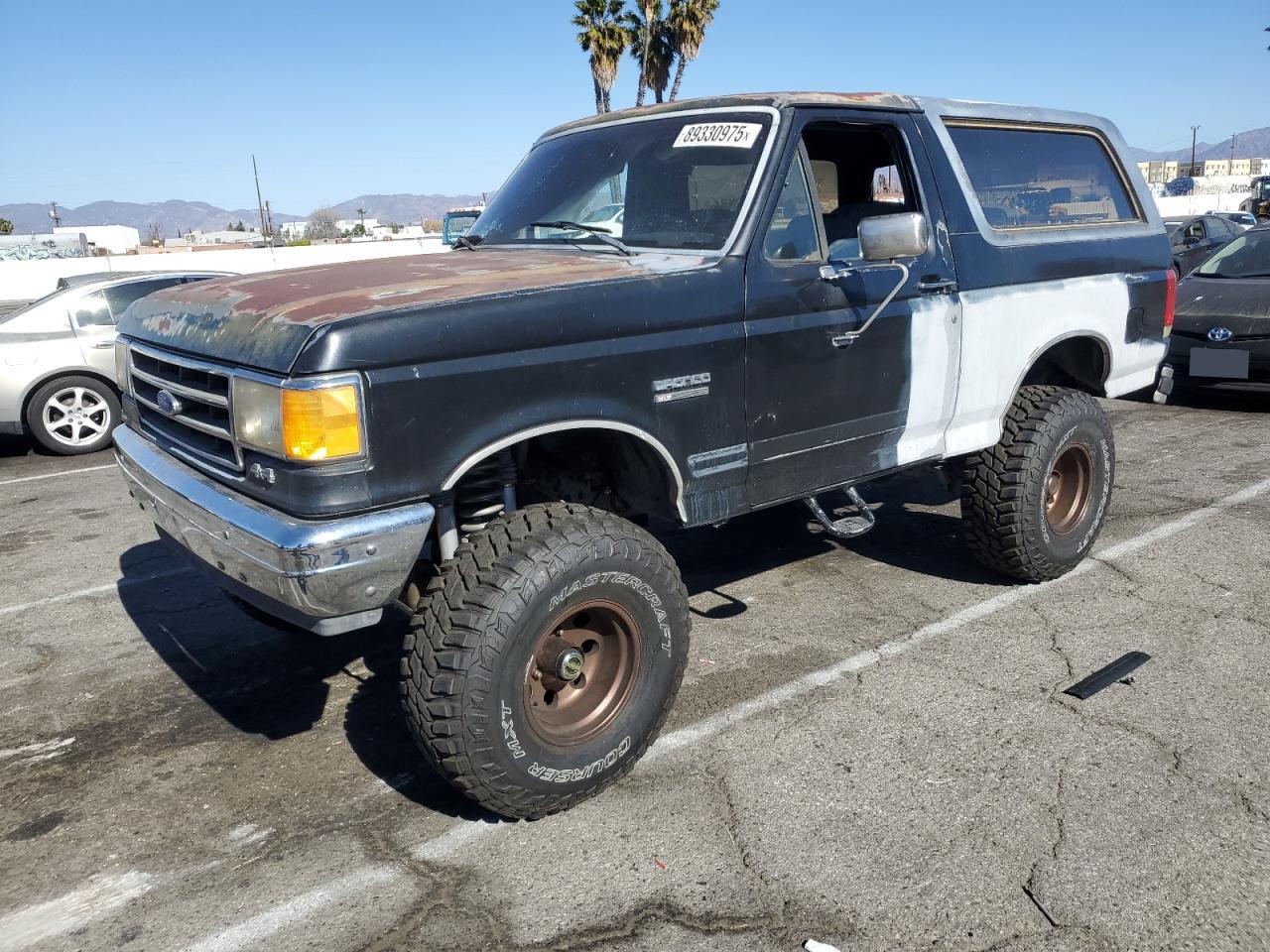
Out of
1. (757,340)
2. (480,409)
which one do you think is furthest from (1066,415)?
(480,409)

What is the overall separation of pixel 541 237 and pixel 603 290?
1108mm

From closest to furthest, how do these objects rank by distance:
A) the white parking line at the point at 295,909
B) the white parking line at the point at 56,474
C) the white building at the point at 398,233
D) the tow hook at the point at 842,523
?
the white parking line at the point at 295,909, the tow hook at the point at 842,523, the white parking line at the point at 56,474, the white building at the point at 398,233

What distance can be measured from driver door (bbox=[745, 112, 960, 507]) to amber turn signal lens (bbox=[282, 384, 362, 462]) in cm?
143

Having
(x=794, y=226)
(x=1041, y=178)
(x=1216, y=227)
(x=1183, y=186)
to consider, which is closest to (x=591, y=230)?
(x=794, y=226)

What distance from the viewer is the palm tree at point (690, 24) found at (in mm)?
28547

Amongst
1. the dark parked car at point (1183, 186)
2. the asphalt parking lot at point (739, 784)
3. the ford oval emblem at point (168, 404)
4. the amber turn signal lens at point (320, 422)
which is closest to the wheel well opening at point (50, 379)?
the asphalt parking lot at point (739, 784)

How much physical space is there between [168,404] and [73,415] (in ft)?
21.6

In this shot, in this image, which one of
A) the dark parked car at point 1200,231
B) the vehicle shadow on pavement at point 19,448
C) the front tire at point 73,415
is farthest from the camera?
the dark parked car at point 1200,231

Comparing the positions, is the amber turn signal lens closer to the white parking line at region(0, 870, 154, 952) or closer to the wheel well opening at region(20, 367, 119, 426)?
the white parking line at region(0, 870, 154, 952)

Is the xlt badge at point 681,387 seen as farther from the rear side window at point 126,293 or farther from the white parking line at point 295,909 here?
Result: the rear side window at point 126,293

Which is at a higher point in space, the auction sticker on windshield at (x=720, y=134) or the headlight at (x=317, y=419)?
the auction sticker on windshield at (x=720, y=134)

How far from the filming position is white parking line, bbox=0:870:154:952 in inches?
105

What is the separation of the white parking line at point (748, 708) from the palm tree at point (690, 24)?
2571 centimetres

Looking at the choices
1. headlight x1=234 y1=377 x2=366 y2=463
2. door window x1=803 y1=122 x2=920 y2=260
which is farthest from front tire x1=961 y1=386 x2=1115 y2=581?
headlight x1=234 y1=377 x2=366 y2=463
